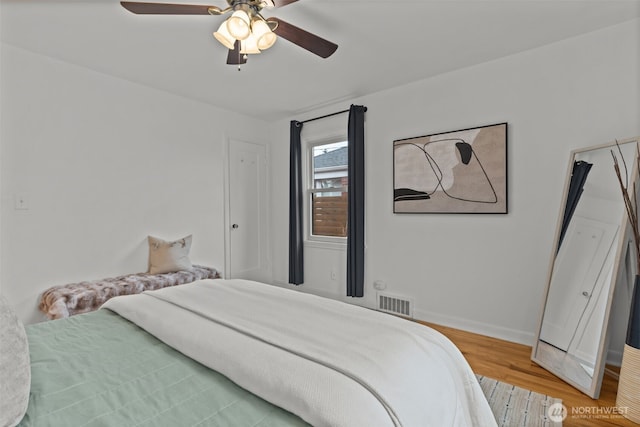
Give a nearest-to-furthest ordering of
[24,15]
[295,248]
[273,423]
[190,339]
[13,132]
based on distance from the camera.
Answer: [273,423], [190,339], [24,15], [13,132], [295,248]

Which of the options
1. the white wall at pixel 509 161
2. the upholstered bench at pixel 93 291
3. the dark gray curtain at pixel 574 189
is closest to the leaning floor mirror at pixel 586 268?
the dark gray curtain at pixel 574 189

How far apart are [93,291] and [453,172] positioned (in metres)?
3.23

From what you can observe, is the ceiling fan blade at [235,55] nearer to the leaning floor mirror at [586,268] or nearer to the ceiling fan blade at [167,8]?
the ceiling fan blade at [167,8]

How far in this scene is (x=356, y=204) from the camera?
3486 mm

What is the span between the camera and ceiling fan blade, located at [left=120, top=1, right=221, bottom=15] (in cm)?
149

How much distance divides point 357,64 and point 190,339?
2.53 meters

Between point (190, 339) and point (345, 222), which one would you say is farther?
point (345, 222)

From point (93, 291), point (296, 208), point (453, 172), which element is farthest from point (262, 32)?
point (296, 208)

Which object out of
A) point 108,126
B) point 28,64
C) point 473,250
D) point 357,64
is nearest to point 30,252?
point 108,126

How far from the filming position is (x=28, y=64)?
254 cm

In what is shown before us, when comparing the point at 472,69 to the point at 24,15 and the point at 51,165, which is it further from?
the point at 51,165

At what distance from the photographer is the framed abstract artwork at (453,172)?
270 cm

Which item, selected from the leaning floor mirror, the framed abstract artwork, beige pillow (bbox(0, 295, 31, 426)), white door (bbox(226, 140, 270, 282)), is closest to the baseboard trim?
the leaning floor mirror

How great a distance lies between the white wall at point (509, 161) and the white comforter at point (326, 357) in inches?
70.1
